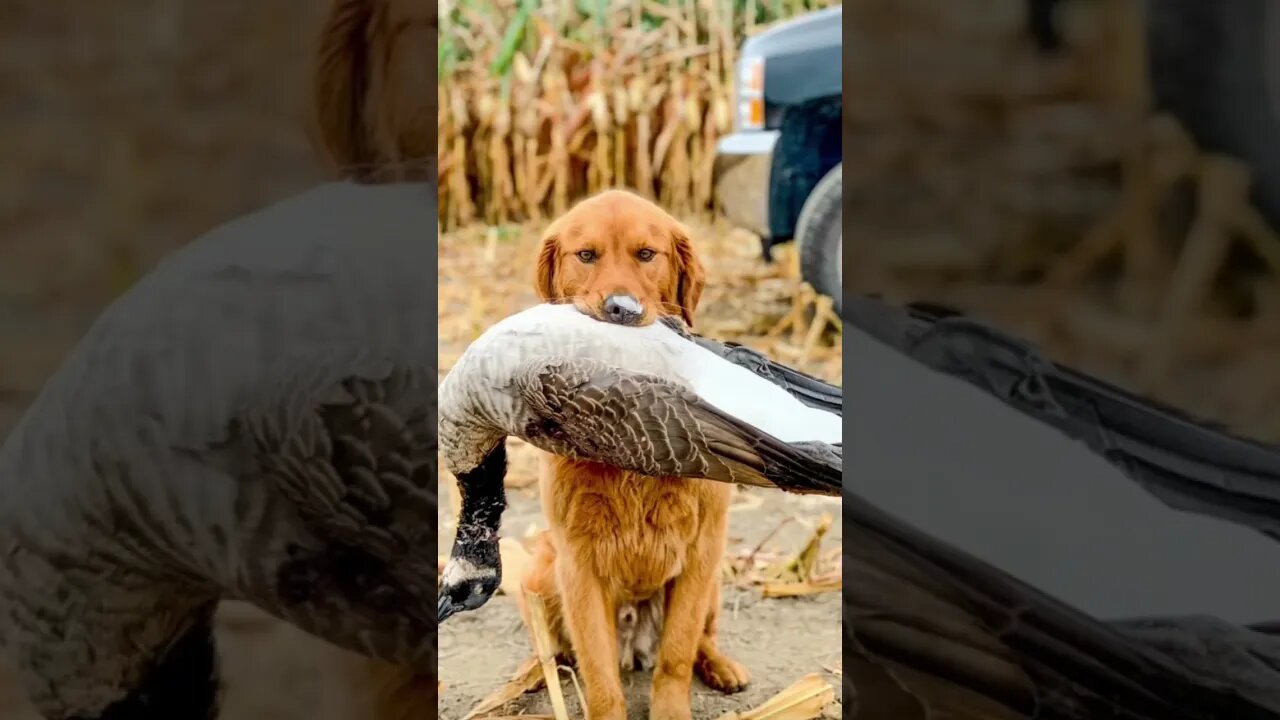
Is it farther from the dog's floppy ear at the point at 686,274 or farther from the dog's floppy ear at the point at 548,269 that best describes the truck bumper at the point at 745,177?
the dog's floppy ear at the point at 548,269

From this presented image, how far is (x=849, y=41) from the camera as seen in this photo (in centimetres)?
202

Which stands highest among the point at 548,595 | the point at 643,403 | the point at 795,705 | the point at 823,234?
the point at 823,234

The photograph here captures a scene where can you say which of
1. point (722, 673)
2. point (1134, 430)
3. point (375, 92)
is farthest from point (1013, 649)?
point (375, 92)

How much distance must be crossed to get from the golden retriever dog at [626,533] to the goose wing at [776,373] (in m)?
0.06

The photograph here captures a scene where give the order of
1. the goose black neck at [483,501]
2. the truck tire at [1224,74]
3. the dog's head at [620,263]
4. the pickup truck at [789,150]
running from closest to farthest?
the truck tire at [1224,74] < the dog's head at [620,263] < the goose black neck at [483,501] < the pickup truck at [789,150]

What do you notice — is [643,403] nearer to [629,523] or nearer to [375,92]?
[629,523]

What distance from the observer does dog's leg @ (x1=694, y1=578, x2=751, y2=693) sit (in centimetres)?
226

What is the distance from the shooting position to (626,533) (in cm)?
217

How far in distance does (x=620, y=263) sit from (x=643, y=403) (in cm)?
28

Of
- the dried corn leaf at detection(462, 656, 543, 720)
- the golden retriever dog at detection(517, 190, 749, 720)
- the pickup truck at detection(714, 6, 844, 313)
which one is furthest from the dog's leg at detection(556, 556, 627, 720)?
the pickup truck at detection(714, 6, 844, 313)

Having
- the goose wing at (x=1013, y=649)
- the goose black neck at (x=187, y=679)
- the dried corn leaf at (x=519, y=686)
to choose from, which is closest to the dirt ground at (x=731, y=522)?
the dried corn leaf at (x=519, y=686)

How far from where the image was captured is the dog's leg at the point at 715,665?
2.26m

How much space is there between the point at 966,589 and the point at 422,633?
1.01 metres

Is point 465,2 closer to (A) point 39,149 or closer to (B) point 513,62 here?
(B) point 513,62
